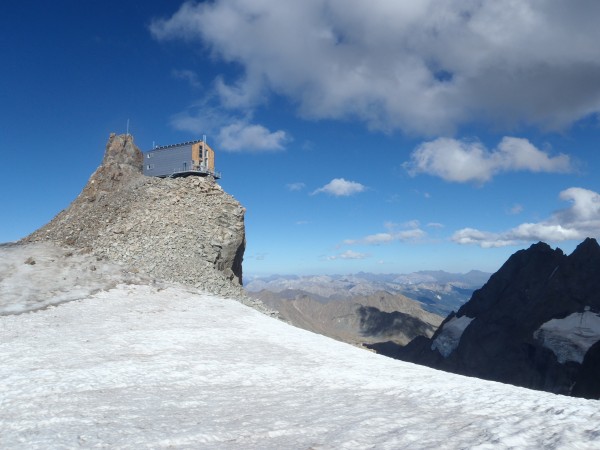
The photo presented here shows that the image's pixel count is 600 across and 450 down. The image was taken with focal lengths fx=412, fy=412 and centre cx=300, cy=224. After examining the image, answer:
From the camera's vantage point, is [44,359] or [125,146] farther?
[125,146]

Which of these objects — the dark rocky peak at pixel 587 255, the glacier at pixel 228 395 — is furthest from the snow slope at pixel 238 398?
the dark rocky peak at pixel 587 255

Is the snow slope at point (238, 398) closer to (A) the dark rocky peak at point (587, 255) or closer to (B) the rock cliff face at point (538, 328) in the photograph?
(B) the rock cliff face at point (538, 328)

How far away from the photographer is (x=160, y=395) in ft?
41.9

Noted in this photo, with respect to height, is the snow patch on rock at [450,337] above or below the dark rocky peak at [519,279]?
below

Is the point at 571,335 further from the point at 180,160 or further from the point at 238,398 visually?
the point at 238,398

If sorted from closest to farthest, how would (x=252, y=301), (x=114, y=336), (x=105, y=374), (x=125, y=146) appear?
1. (x=105, y=374)
2. (x=114, y=336)
3. (x=252, y=301)
4. (x=125, y=146)

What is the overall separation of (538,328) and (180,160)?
480ft

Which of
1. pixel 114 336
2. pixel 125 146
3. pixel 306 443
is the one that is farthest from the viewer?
pixel 125 146

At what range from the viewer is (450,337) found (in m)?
194

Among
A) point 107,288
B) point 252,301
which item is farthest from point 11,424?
point 252,301

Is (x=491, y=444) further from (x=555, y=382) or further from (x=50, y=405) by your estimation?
(x=555, y=382)

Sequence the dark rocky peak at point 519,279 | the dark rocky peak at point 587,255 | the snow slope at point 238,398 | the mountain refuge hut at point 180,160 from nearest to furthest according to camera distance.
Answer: the snow slope at point 238,398 < the mountain refuge hut at point 180,160 < the dark rocky peak at point 587,255 < the dark rocky peak at point 519,279

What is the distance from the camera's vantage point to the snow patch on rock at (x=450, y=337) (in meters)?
190

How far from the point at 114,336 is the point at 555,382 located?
151728mm
